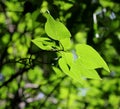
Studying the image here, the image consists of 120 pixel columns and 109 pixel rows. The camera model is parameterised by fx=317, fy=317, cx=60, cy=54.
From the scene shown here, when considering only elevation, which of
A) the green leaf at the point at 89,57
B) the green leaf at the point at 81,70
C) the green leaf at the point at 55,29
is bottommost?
the green leaf at the point at 81,70

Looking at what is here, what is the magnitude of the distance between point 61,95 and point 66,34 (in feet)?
→ 7.45

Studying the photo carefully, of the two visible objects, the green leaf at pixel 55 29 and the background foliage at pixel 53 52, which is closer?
the green leaf at pixel 55 29

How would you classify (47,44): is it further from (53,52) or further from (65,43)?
(53,52)

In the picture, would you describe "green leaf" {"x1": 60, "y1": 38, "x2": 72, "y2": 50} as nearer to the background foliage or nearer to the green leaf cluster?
the green leaf cluster

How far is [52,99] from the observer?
3.33m

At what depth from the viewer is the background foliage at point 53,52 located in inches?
63.6

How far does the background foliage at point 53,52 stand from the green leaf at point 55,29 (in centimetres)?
18

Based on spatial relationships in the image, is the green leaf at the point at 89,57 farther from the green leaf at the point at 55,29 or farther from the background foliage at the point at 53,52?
the background foliage at the point at 53,52

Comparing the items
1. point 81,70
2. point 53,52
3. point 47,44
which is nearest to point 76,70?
point 81,70

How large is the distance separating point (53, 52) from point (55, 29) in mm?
354

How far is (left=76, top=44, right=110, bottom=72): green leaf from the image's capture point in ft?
2.72

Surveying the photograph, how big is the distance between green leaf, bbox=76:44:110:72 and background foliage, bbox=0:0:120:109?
19cm

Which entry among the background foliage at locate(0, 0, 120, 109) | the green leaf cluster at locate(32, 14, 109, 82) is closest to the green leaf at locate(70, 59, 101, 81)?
the green leaf cluster at locate(32, 14, 109, 82)

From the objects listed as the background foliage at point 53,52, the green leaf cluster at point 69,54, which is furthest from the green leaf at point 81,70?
the background foliage at point 53,52
